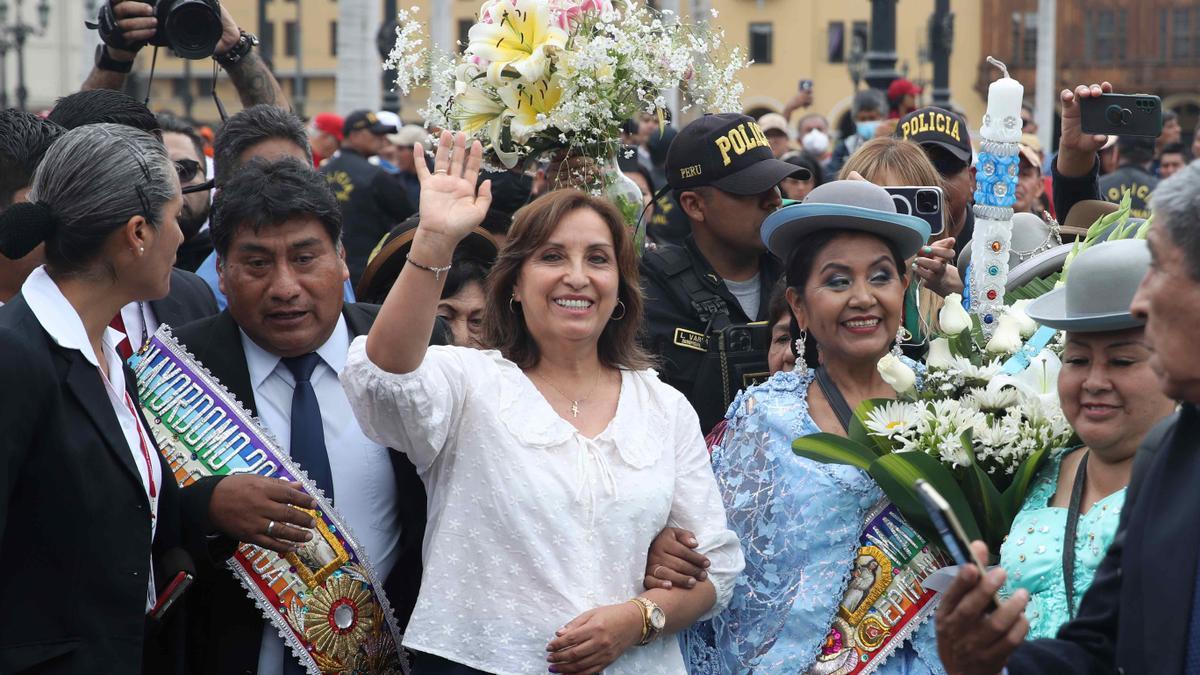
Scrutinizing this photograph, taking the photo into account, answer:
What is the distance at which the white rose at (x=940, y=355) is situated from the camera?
156 inches

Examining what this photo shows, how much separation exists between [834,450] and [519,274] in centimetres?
91

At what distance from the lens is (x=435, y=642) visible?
3611mm

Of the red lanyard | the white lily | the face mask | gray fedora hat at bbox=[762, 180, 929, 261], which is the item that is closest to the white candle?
gray fedora hat at bbox=[762, 180, 929, 261]

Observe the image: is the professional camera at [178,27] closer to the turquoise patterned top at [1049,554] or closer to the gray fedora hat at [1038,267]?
the gray fedora hat at [1038,267]

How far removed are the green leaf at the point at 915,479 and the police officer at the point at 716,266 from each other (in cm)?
132

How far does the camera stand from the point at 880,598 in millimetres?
3877

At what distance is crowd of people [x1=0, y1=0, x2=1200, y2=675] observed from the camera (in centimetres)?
330

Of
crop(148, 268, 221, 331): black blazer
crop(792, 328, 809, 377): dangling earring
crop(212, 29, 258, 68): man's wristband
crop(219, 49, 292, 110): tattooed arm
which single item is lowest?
crop(792, 328, 809, 377): dangling earring

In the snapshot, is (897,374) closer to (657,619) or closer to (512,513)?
(657,619)

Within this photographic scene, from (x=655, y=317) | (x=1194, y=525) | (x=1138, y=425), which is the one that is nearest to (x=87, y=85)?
(x=655, y=317)

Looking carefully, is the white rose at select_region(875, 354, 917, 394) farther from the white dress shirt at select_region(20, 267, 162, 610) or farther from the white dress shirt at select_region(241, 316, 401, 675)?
the white dress shirt at select_region(20, 267, 162, 610)

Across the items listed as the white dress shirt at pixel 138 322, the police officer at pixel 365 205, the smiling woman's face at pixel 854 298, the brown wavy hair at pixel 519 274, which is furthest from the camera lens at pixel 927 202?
the police officer at pixel 365 205

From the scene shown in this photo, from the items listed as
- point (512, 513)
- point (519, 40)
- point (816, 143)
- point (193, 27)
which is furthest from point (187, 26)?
point (816, 143)

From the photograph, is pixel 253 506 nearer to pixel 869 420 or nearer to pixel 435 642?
pixel 435 642
